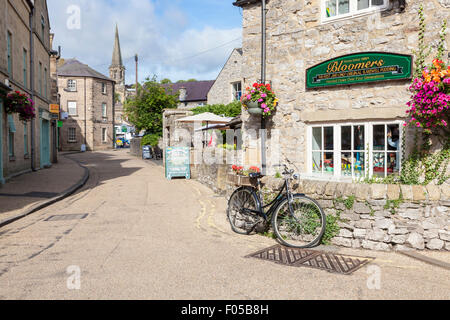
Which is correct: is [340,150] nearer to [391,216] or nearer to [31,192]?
[391,216]

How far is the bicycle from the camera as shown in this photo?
6.06 metres

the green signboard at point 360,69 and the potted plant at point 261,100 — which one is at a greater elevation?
the green signboard at point 360,69

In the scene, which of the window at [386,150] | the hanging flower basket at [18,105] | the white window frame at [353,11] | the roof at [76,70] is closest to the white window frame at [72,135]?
the roof at [76,70]

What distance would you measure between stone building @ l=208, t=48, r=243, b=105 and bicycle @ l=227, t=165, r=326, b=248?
83.4ft

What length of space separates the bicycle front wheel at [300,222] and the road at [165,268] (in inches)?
14.2

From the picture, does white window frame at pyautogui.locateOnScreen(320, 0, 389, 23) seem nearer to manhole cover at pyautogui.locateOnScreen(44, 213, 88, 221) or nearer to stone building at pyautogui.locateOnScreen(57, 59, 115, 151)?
manhole cover at pyautogui.locateOnScreen(44, 213, 88, 221)

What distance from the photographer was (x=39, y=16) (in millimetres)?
19281

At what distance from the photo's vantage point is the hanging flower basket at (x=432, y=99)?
5.62 meters

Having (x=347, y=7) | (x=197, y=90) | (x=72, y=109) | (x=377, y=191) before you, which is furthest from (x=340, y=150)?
(x=197, y=90)

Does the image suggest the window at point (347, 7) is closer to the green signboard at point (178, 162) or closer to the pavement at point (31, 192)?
the pavement at point (31, 192)

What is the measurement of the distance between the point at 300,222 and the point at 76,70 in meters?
42.9
